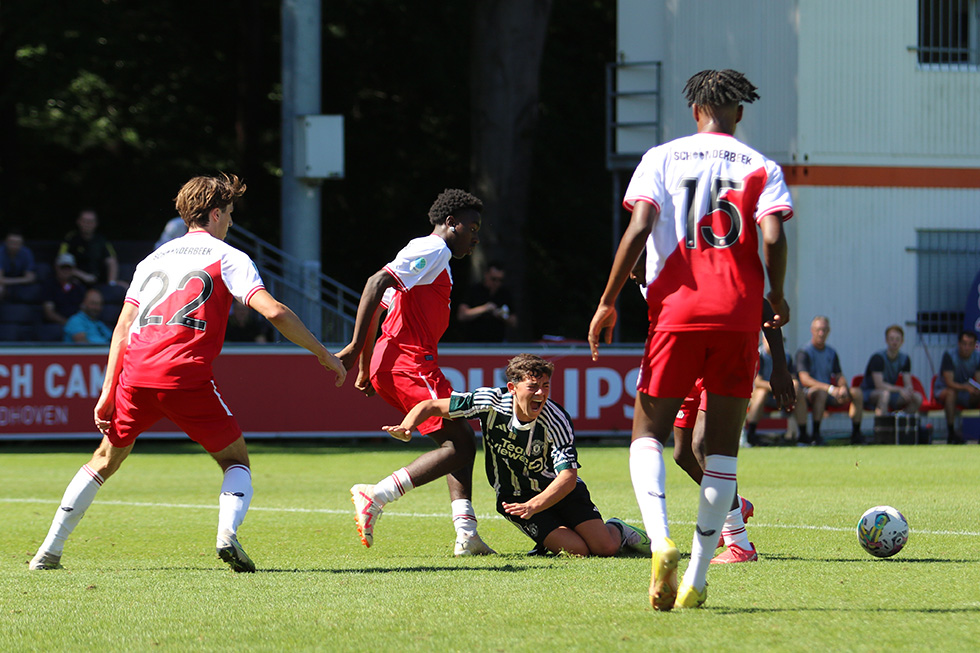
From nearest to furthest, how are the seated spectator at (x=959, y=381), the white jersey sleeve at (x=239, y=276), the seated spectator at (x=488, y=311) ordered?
1. the white jersey sleeve at (x=239, y=276)
2. the seated spectator at (x=959, y=381)
3. the seated spectator at (x=488, y=311)

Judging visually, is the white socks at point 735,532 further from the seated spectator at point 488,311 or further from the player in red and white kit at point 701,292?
the seated spectator at point 488,311

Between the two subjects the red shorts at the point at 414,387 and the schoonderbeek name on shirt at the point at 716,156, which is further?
the red shorts at the point at 414,387

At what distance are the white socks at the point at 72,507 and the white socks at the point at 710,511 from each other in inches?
125

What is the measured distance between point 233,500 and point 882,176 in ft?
51.5

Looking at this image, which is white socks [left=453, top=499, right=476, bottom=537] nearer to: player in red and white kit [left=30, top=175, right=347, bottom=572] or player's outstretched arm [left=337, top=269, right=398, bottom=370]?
player's outstretched arm [left=337, top=269, right=398, bottom=370]

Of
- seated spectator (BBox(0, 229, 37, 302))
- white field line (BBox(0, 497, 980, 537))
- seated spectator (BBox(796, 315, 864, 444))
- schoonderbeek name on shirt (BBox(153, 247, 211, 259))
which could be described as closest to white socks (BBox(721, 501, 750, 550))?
white field line (BBox(0, 497, 980, 537))

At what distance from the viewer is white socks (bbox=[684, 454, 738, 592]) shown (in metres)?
5.59

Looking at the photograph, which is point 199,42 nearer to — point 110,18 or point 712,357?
point 110,18

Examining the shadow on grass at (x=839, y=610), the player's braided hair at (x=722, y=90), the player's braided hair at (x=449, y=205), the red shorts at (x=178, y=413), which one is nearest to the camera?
the shadow on grass at (x=839, y=610)

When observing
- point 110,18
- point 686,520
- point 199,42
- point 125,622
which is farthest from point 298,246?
point 125,622

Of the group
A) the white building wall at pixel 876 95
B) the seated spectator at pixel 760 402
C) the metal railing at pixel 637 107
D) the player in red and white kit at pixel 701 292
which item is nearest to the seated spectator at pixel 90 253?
the metal railing at pixel 637 107

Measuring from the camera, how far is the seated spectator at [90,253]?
62.8ft

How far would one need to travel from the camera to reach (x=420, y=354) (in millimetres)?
8062

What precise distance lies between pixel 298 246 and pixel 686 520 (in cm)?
1343
